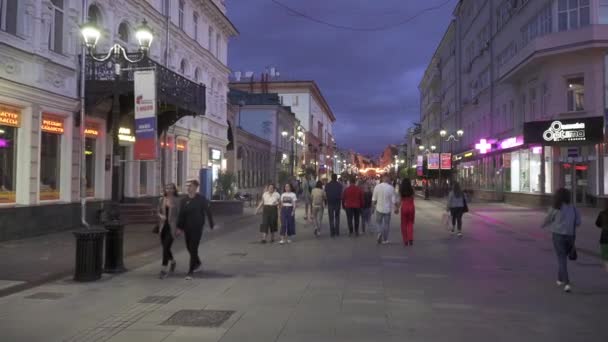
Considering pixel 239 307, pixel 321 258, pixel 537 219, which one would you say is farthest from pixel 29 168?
pixel 537 219

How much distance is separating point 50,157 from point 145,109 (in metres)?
3.63

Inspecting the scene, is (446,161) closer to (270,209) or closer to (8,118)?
(270,209)

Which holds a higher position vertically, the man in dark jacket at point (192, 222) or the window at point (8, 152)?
the window at point (8, 152)

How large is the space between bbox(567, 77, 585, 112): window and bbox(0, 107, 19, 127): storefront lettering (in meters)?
26.4

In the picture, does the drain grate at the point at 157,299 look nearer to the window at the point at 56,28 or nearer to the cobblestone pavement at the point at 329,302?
the cobblestone pavement at the point at 329,302

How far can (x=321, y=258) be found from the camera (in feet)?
42.8

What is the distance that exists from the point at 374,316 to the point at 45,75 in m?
13.6

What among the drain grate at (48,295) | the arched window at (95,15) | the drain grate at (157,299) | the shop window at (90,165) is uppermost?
the arched window at (95,15)

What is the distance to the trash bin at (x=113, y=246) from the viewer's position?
1097 centimetres

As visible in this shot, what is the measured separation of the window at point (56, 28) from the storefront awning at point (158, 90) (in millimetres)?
1248

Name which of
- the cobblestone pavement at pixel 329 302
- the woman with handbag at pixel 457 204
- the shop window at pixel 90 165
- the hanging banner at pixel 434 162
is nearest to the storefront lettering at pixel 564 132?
the woman with handbag at pixel 457 204

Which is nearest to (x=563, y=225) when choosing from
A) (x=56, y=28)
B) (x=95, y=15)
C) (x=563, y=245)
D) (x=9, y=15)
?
(x=563, y=245)

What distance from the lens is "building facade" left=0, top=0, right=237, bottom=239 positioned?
51.1ft

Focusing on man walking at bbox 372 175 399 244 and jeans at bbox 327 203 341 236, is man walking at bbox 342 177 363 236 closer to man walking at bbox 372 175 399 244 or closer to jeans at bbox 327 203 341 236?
jeans at bbox 327 203 341 236
